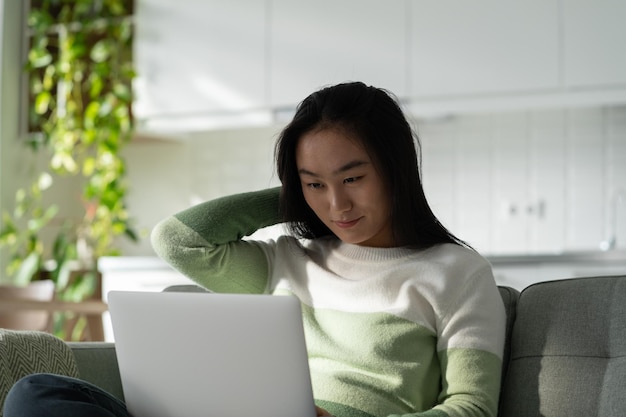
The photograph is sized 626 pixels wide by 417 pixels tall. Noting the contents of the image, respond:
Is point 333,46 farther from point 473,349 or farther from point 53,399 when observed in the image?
point 53,399

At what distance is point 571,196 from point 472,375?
2834mm

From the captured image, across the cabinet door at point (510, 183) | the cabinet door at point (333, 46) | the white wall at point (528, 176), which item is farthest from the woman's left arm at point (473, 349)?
the cabinet door at point (510, 183)

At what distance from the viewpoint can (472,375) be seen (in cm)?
157

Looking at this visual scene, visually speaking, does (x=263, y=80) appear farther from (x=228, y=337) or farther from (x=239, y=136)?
(x=228, y=337)

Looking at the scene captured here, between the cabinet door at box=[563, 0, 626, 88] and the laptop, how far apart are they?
292 cm

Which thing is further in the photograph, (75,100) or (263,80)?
(75,100)

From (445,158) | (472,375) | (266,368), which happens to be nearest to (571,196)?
(445,158)

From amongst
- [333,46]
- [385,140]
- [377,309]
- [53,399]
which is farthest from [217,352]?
[333,46]

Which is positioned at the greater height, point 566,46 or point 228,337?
point 566,46

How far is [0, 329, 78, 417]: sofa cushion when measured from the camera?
162 cm

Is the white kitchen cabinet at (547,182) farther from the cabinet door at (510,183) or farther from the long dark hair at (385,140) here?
the long dark hair at (385,140)

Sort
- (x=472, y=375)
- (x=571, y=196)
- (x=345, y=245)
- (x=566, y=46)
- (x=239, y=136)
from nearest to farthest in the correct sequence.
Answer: (x=472, y=375)
(x=345, y=245)
(x=566, y=46)
(x=571, y=196)
(x=239, y=136)

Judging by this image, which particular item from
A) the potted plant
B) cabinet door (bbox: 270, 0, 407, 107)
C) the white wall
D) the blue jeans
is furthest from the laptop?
the potted plant

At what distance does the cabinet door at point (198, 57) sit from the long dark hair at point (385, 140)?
2.71m
